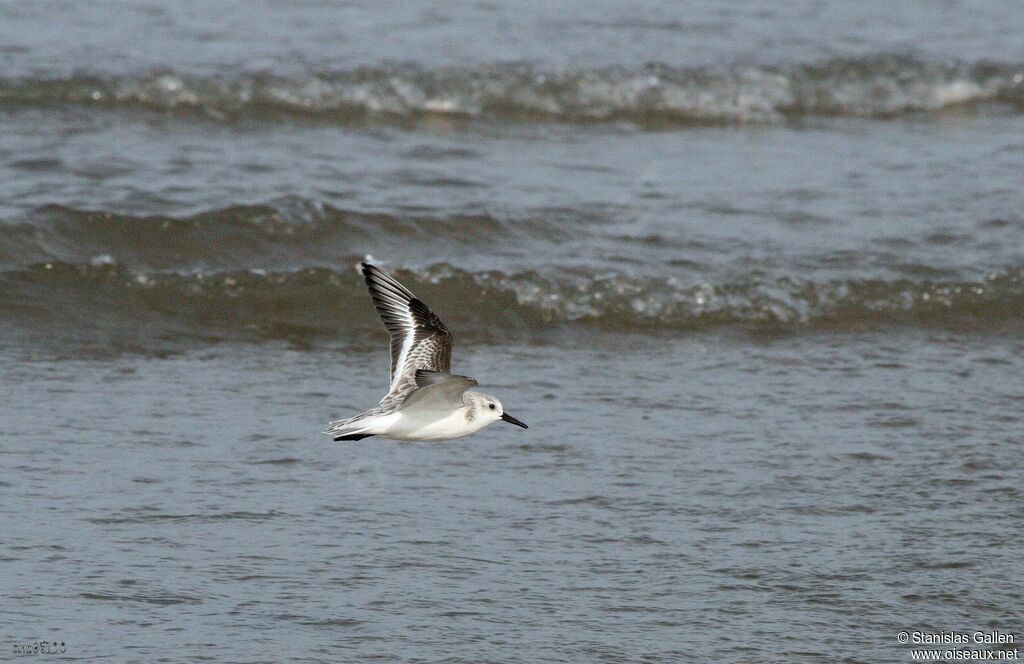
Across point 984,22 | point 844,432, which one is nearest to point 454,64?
point 984,22

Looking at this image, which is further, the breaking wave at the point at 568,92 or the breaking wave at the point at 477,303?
the breaking wave at the point at 568,92

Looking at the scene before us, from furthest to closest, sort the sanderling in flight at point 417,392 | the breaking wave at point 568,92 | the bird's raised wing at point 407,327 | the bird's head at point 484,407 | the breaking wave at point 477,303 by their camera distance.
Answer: the breaking wave at point 568,92, the breaking wave at point 477,303, the bird's raised wing at point 407,327, the bird's head at point 484,407, the sanderling in flight at point 417,392

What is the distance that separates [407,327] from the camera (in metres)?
5.93

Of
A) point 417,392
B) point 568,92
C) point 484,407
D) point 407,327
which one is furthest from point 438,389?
point 568,92

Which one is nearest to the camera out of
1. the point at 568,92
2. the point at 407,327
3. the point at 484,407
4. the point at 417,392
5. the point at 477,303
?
the point at 417,392

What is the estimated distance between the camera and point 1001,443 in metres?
6.66

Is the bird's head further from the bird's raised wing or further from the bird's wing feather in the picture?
the bird's raised wing

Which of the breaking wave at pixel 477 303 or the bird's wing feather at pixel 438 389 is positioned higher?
the bird's wing feather at pixel 438 389

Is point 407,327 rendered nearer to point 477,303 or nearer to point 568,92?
point 477,303

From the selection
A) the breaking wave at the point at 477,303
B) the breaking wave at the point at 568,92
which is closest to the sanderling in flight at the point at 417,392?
the breaking wave at the point at 477,303

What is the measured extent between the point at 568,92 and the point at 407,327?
24.9 feet

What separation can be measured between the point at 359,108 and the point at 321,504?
22.9 ft

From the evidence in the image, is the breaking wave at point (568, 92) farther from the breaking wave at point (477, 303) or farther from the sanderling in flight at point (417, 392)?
the sanderling in flight at point (417, 392)

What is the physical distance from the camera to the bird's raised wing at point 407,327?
19.1ft
